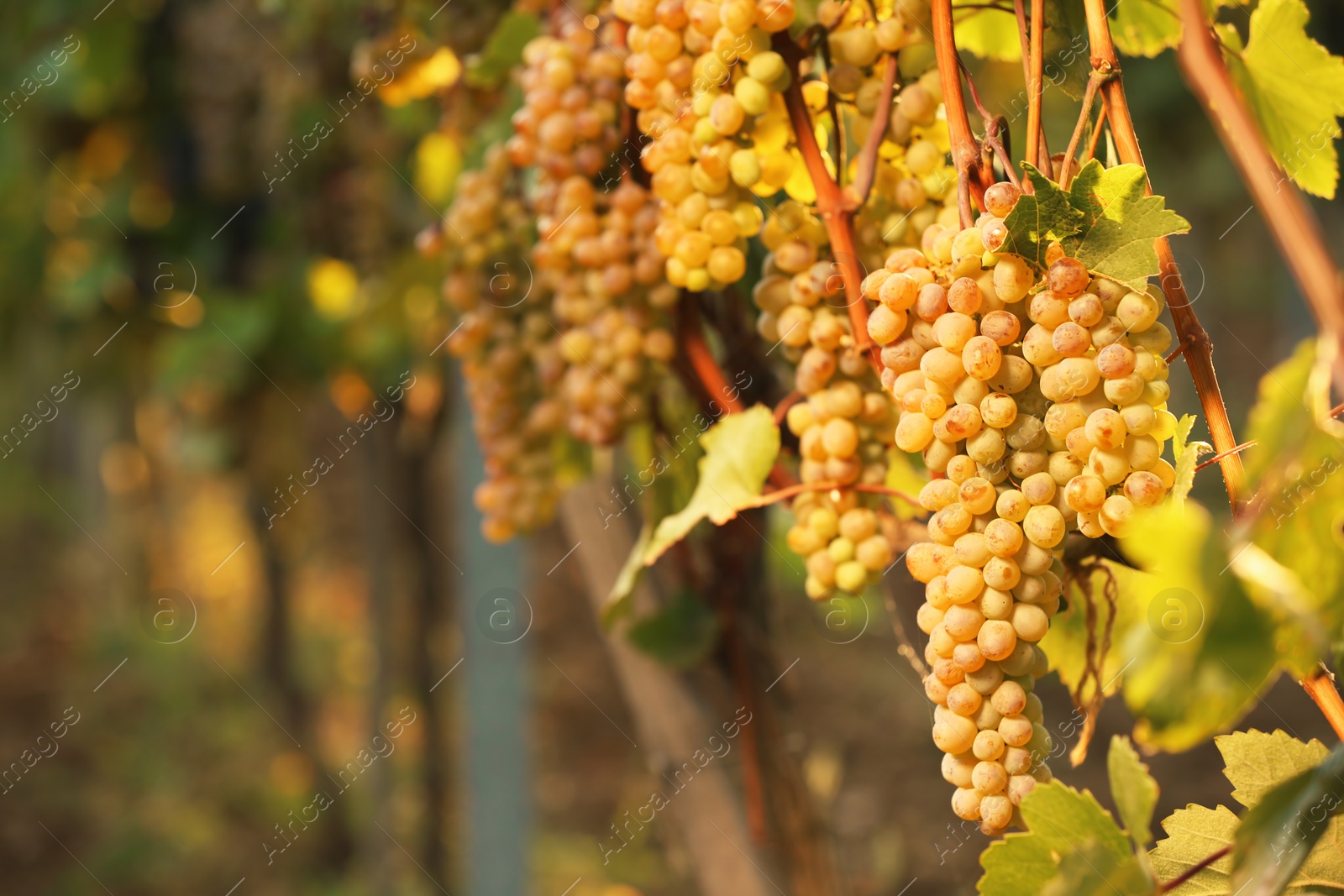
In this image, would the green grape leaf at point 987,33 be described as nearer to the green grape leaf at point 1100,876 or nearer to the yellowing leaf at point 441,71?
the green grape leaf at point 1100,876

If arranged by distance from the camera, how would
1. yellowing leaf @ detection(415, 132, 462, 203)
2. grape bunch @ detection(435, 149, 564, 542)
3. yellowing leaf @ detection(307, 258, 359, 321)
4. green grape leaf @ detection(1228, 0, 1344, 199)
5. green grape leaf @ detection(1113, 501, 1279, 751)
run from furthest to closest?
yellowing leaf @ detection(307, 258, 359, 321) < yellowing leaf @ detection(415, 132, 462, 203) < grape bunch @ detection(435, 149, 564, 542) < green grape leaf @ detection(1228, 0, 1344, 199) < green grape leaf @ detection(1113, 501, 1279, 751)

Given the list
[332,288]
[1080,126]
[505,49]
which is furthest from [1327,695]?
[332,288]

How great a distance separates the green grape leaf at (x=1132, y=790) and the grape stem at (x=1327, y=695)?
0.17ft

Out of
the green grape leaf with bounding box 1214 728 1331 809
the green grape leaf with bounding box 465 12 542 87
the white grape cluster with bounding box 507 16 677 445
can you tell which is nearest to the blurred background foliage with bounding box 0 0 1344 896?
the green grape leaf with bounding box 465 12 542 87

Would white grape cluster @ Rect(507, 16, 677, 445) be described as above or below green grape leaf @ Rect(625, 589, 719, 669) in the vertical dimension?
above

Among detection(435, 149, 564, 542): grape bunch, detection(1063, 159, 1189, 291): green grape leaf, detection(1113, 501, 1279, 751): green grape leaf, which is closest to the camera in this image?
detection(1113, 501, 1279, 751): green grape leaf

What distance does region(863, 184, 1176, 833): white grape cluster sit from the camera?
0.27 metres

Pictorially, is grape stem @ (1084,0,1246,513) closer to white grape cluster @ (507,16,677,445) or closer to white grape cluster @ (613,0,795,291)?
white grape cluster @ (613,0,795,291)

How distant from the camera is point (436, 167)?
1120mm

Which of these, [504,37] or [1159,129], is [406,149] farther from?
[1159,129]

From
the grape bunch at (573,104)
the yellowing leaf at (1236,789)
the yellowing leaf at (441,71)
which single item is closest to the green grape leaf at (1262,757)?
the yellowing leaf at (1236,789)

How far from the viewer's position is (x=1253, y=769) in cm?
31

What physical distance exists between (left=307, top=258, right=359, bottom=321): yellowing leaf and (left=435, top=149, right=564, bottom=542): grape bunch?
919mm

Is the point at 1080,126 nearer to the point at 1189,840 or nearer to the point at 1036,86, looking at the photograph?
the point at 1036,86
